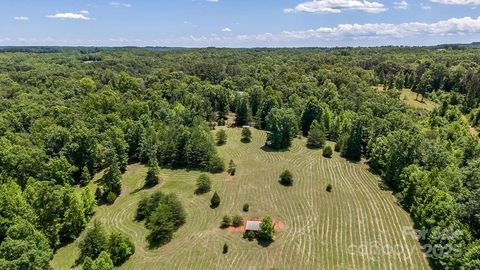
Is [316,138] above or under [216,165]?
above

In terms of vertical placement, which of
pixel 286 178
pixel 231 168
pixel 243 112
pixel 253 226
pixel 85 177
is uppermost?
pixel 243 112

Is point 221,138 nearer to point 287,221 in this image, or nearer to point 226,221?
point 226,221

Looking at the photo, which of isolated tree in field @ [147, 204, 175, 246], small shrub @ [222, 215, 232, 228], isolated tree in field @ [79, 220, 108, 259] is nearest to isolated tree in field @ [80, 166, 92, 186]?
isolated tree in field @ [147, 204, 175, 246]

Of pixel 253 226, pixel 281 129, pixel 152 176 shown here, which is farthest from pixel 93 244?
pixel 281 129

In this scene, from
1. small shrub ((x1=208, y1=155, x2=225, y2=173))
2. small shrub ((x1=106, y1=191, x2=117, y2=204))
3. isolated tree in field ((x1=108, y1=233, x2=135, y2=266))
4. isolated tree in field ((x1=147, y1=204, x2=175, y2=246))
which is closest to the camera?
isolated tree in field ((x1=108, y1=233, x2=135, y2=266))

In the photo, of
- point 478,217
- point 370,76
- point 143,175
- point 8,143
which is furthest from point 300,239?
point 370,76

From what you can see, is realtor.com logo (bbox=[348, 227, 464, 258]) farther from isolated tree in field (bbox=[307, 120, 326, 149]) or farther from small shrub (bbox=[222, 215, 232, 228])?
isolated tree in field (bbox=[307, 120, 326, 149])
